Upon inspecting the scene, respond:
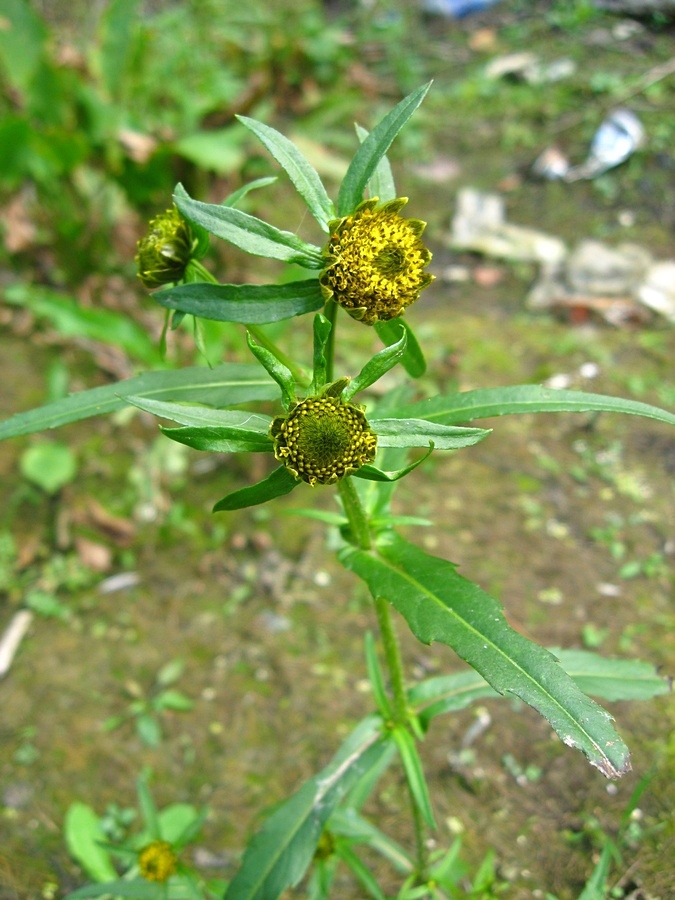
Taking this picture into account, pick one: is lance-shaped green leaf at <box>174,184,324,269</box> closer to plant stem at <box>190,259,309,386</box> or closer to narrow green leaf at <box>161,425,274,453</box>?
plant stem at <box>190,259,309,386</box>

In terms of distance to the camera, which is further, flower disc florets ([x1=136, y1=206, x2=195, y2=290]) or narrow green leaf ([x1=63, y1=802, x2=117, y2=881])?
narrow green leaf ([x1=63, y1=802, x2=117, y2=881])

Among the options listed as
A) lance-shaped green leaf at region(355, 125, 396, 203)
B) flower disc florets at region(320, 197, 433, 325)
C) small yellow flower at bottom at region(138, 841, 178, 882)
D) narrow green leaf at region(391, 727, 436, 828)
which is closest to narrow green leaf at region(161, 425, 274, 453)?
flower disc florets at region(320, 197, 433, 325)

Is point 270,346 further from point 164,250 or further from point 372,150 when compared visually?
point 372,150

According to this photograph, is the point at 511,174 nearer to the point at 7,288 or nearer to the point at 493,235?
the point at 493,235

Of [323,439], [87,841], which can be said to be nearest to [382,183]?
[323,439]

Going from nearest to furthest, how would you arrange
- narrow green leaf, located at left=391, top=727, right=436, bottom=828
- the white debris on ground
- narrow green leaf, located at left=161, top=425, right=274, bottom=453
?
narrow green leaf, located at left=161, top=425, right=274, bottom=453
narrow green leaf, located at left=391, top=727, right=436, bottom=828
the white debris on ground

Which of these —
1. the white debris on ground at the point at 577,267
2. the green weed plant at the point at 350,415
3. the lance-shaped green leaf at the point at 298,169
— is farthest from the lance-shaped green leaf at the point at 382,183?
the white debris on ground at the point at 577,267

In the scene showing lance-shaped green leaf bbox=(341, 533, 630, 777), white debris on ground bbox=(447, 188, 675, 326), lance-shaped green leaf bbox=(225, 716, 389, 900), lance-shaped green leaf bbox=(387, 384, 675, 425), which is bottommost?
lance-shaped green leaf bbox=(225, 716, 389, 900)
